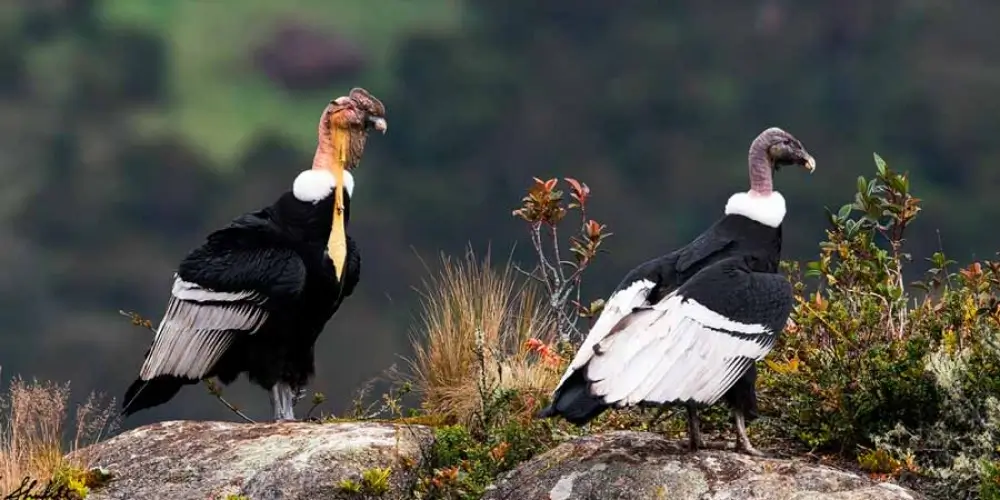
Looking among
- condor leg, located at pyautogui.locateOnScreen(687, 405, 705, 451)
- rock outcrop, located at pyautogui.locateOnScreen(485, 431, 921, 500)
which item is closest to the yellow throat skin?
rock outcrop, located at pyautogui.locateOnScreen(485, 431, 921, 500)

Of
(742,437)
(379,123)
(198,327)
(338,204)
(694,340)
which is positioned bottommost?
(742,437)

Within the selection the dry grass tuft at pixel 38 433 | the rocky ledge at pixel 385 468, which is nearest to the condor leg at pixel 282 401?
the rocky ledge at pixel 385 468

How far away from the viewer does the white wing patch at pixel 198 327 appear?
10.7 m

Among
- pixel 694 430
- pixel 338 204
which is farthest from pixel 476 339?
→ pixel 694 430

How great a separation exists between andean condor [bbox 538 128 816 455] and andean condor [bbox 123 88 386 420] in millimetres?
2400

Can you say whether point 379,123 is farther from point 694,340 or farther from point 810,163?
point 694,340

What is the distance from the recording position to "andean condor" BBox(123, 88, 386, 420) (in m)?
10.6

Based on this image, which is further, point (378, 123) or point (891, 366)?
point (378, 123)

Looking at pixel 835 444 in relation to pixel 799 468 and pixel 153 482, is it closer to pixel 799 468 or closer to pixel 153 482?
pixel 799 468

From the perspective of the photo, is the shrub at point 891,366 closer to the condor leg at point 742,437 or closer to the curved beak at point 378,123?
the condor leg at point 742,437

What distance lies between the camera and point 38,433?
9.99m

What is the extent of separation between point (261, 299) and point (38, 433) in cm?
149

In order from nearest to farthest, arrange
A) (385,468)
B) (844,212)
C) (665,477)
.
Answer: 1. (665,477)
2. (385,468)
3. (844,212)

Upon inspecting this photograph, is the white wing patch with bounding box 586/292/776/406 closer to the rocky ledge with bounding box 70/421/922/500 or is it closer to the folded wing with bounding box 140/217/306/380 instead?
the rocky ledge with bounding box 70/421/922/500
